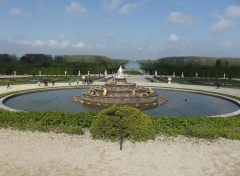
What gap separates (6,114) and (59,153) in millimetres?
6382

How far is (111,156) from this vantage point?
11.4 meters

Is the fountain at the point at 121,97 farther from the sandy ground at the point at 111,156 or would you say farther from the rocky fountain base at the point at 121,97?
the sandy ground at the point at 111,156

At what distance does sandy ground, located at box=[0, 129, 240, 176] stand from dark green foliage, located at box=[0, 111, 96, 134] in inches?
36.9

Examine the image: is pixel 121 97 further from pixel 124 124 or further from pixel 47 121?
pixel 124 124

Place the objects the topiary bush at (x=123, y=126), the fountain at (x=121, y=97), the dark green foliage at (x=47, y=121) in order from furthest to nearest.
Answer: the fountain at (x=121, y=97), the dark green foliage at (x=47, y=121), the topiary bush at (x=123, y=126)

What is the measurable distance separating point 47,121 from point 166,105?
1376 cm

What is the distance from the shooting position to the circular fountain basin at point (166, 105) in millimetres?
23792

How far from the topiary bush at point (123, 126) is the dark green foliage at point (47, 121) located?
1530 mm

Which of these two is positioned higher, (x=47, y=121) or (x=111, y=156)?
(x=47, y=121)

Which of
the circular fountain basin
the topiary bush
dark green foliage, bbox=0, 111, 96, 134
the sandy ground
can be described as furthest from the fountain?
the sandy ground

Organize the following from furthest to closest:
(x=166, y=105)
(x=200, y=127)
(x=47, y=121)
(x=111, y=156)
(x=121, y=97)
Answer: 1. (x=166, y=105)
2. (x=121, y=97)
3. (x=47, y=121)
4. (x=200, y=127)
5. (x=111, y=156)

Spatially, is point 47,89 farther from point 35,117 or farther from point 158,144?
point 158,144

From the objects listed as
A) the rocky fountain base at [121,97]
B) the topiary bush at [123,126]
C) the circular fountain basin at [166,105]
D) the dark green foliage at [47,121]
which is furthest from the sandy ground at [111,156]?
the rocky fountain base at [121,97]

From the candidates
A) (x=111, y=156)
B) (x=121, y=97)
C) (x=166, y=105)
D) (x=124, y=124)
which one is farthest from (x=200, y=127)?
(x=121, y=97)
